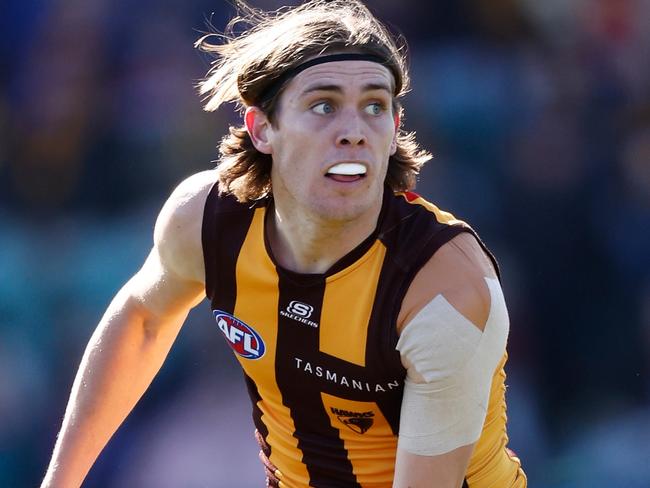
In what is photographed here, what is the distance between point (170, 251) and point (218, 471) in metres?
2.22

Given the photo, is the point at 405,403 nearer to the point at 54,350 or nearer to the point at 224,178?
the point at 224,178

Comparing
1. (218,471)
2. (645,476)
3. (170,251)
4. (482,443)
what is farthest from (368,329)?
(645,476)

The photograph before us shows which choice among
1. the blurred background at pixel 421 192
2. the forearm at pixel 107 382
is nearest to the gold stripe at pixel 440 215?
the forearm at pixel 107 382

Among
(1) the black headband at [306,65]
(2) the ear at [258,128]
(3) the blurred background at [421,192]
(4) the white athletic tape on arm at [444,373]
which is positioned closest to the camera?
(4) the white athletic tape on arm at [444,373]

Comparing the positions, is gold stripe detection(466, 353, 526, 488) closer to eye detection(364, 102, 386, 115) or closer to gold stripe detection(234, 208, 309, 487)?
gold stripe detection(234, 208, 309, 487)

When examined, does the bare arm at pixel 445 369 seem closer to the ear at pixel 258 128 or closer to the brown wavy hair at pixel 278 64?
the brown wavy hair at pixel 278 64

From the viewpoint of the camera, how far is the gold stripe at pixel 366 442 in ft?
8.99

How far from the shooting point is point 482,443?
111 inches

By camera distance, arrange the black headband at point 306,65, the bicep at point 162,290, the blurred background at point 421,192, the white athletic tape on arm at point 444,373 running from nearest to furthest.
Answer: the white athletic tape on arm at point 444,373, the black headband at point 306,65, the bicep at point 162,290, the blurred background at point 421,192

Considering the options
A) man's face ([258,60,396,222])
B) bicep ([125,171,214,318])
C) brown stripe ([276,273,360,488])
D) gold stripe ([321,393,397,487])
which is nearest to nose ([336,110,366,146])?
man's face ([258,60,396,222])

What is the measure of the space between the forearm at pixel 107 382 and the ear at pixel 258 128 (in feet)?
2.12

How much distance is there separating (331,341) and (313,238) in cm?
29

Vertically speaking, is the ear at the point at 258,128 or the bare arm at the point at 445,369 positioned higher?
the ear at the point at 258,128

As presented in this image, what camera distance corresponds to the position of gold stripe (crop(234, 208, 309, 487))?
2809 millimetres
